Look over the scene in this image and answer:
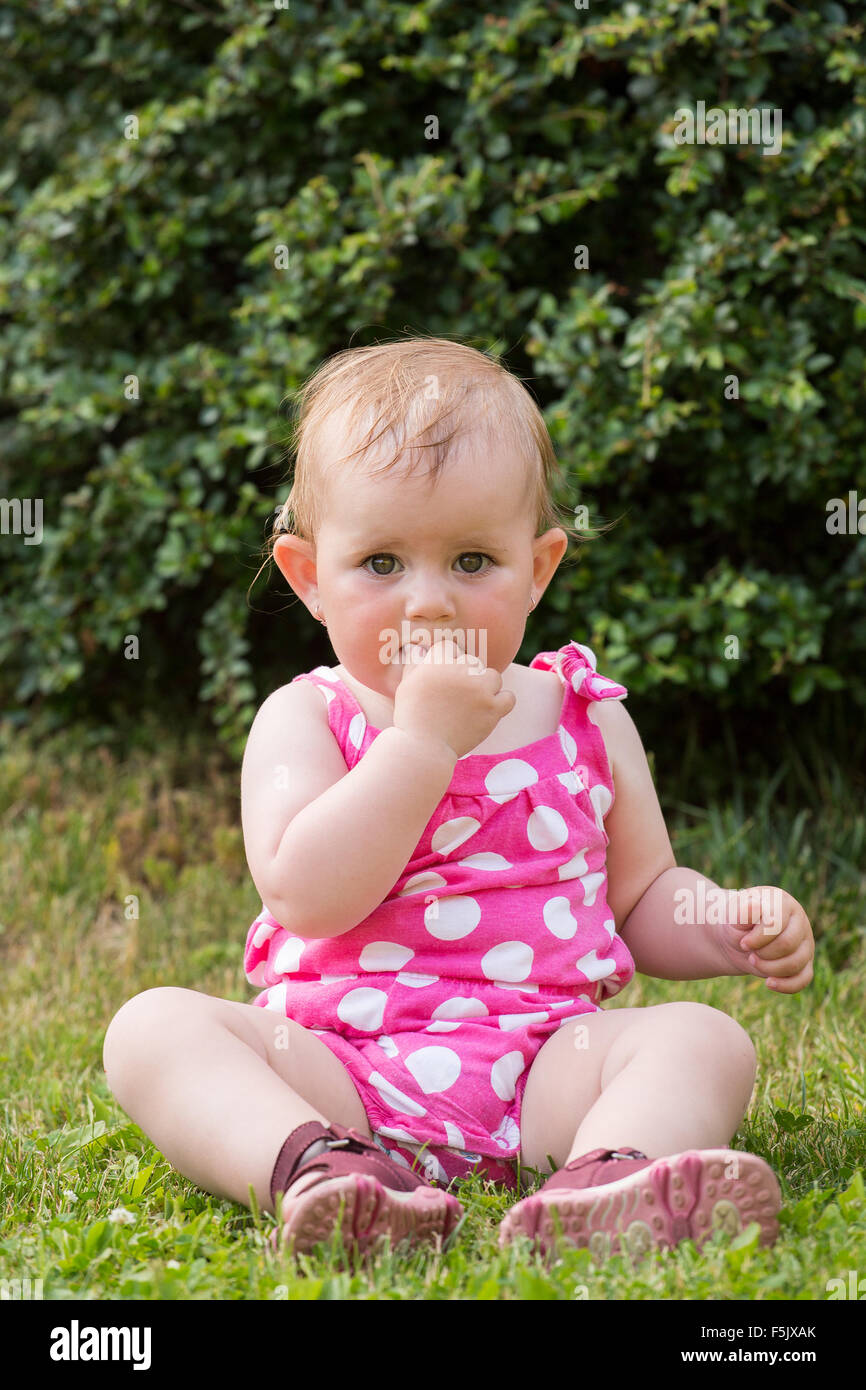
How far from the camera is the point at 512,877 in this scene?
6.33 ft

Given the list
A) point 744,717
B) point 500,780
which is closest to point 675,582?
point 744,717

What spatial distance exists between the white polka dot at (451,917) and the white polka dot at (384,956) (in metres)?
0.05

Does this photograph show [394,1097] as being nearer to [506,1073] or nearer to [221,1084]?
[506,1073]

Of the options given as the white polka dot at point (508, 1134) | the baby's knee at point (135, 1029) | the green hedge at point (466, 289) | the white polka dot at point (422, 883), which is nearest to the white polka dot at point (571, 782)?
the white polka dot at point (422, 883)

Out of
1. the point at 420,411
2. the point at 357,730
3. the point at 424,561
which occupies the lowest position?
the point at 357,730

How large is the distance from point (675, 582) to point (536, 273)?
2.70ft

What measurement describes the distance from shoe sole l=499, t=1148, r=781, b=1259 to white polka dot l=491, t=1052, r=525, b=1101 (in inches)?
12.7

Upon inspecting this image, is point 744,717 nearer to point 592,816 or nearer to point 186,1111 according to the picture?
point 592,816

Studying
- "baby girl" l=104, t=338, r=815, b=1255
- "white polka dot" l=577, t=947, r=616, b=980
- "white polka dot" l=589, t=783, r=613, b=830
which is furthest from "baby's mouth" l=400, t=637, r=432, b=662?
"white polka dot" l=577, t=947, r=616, b=980

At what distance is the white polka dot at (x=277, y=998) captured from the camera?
1.93m

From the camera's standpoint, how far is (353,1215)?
150cm

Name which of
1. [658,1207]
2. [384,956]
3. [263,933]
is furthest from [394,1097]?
[658,1207]

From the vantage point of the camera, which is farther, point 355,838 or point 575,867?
point 575,867

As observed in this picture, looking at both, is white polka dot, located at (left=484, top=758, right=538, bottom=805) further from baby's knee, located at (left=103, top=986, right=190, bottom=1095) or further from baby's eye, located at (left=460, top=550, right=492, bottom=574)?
baby's knee, located at (left=103, top=986, right=190, bottom=1095)
